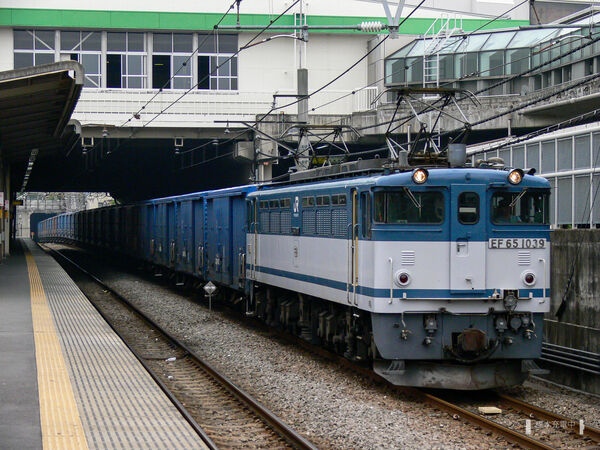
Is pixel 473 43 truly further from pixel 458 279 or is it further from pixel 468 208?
pixel 458 279

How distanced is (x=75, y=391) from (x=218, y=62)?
3091 cm

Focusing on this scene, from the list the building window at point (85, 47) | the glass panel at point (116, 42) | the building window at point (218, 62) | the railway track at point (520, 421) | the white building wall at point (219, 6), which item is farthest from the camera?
the building window at point (218, 62)

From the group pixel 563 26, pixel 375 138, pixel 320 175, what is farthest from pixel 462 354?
pixel 563 26

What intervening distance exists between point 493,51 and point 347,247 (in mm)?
25277

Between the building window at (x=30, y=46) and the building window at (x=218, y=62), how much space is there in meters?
6.77

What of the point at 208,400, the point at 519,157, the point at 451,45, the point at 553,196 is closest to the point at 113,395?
the point at 208,400

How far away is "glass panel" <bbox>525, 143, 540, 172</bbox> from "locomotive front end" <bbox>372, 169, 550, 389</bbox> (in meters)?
6.36

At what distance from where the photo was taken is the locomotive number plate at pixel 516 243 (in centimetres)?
1202

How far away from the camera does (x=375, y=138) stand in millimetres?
33750

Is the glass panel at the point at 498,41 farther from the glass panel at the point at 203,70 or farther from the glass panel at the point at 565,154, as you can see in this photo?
the glass panel at the point at 565,154

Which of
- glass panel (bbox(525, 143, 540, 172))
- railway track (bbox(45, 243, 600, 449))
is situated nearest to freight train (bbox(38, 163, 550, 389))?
railway track (bbox(45, 243, 600, 449))

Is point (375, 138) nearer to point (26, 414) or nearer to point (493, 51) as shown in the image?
point (493, 51)

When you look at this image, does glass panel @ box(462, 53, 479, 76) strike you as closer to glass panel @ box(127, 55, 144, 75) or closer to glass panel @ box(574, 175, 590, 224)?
glass panel @ box(127, 55, 144, 75)

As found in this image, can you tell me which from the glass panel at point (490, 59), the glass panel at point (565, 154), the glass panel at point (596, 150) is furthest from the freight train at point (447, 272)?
the glass panel at point (490, 59)
